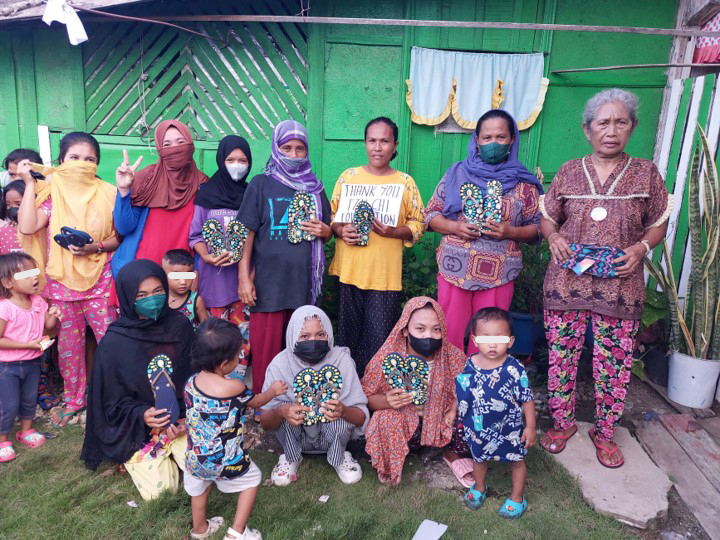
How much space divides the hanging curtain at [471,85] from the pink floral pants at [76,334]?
366 centimetres

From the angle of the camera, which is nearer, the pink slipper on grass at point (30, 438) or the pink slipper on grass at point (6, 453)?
the pink slipper on grass at point (6, 453)

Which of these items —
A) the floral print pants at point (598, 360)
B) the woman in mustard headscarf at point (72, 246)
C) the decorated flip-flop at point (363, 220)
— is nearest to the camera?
the floral print pants at point (598, 360)

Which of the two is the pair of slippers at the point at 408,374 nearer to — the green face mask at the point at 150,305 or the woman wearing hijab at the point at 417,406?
the woman wearing hijab at the point at 417,406

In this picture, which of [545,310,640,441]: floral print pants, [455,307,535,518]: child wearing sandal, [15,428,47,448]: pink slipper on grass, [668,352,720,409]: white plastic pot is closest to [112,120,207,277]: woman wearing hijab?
[15,428,47,448]: pink slipper on grass

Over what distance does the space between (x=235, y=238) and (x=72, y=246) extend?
1.20 m

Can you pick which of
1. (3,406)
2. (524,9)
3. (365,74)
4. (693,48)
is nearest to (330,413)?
(3,406)

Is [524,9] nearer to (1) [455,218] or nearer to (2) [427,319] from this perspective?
(1) [455,218]

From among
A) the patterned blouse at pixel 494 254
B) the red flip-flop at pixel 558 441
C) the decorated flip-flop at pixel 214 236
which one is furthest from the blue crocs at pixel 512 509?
the decorated flip-flop at pixel 214 236

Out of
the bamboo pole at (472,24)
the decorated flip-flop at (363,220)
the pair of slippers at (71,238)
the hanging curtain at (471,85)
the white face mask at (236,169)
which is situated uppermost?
the bamboo pole at (472,24)

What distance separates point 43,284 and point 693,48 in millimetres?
6518

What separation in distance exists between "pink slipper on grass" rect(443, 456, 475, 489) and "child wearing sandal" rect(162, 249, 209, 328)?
202cm

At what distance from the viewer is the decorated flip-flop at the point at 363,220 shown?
3.62m

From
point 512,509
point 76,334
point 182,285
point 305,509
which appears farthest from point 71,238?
point 512,509

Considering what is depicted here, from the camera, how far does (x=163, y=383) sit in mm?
2938
